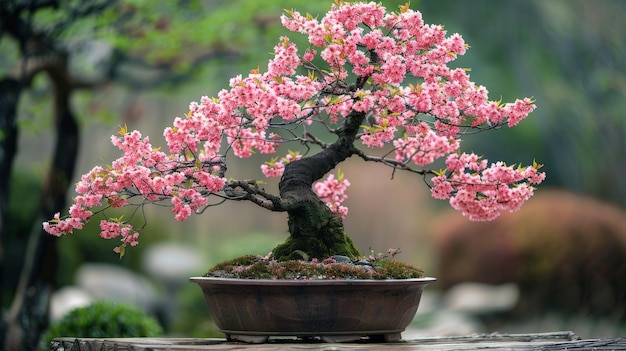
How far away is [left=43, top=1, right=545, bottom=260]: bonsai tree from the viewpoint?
3.72m

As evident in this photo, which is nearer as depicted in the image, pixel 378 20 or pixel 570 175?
pixel 378 20

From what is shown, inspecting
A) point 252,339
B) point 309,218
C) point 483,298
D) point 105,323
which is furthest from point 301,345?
point 483,298

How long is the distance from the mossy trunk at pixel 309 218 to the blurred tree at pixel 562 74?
12.5 m

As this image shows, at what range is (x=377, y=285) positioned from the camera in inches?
144

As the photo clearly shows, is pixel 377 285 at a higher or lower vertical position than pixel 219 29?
lower

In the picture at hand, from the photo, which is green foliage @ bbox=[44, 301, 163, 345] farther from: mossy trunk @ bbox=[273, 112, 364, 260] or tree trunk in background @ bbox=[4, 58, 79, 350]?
mossy trunk @ bbox=[273, 112, 364, 260]

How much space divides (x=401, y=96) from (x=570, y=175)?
13.8 meters

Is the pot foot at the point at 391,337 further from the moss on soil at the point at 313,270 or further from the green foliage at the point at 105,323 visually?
the green foliage at the point at 105,323

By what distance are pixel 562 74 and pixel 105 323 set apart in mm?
13211

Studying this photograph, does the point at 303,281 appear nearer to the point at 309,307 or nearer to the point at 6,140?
the point at 309,307

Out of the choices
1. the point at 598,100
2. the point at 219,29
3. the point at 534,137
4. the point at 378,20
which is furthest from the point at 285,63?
the point at 534,137

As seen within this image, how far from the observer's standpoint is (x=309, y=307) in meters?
3.60

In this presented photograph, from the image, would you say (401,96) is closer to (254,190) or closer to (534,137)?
(254,190)

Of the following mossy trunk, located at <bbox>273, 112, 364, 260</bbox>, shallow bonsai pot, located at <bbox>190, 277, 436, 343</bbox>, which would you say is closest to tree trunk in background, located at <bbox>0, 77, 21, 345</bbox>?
mossy trunk, located at <bbox>273, 112, 364, 260</bbox>
